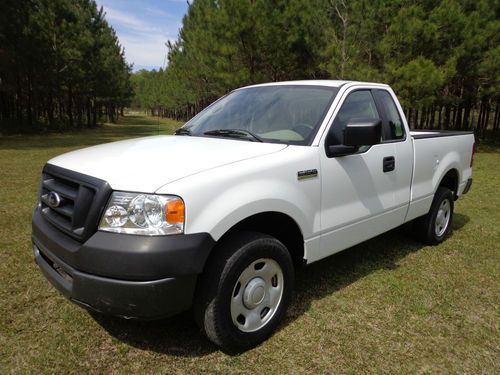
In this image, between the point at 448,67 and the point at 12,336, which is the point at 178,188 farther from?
the point at 448,67

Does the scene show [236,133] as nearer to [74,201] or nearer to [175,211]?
[175,211]

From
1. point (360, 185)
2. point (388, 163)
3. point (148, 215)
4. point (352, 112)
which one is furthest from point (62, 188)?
point (388, 163)

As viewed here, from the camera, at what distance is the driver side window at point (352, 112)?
10.6ft

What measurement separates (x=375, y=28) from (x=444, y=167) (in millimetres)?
12761

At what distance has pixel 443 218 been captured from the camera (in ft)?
16.6

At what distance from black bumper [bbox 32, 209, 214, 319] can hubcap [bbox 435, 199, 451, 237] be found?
3656mm

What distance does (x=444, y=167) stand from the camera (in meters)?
4.69

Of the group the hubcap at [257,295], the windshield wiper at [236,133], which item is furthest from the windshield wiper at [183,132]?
the hubcap at [257,295]

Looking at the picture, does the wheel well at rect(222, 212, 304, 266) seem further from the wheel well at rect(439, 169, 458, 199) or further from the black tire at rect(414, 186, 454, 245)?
the wheel well at rect(439, 169, 458, 199)

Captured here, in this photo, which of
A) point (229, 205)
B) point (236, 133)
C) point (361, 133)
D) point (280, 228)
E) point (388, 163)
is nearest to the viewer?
point (229, 205)

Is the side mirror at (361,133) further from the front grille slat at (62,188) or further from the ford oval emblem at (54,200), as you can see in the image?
the ford oval emblem at (54,200)

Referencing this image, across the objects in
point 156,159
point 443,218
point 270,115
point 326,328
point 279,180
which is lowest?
point 326,328

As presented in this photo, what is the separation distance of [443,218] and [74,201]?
14.6 ft

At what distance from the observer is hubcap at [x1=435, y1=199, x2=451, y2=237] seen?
4.93m
